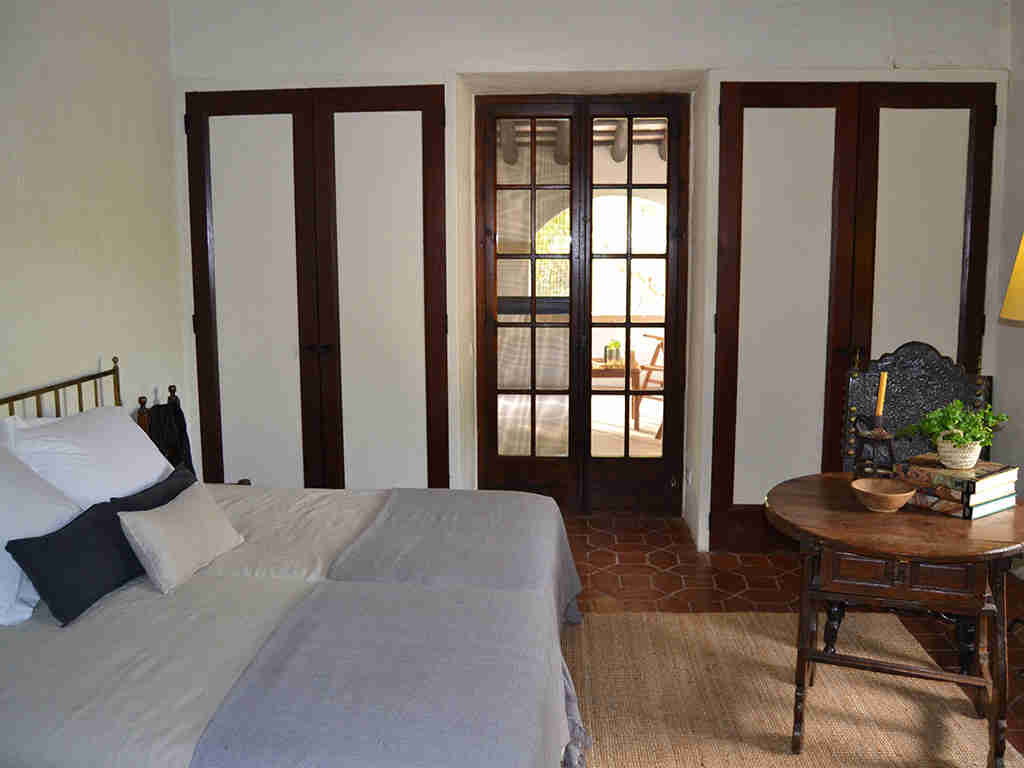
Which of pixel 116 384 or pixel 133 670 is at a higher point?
pixel 116 384

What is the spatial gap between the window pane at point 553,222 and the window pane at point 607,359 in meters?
0.53

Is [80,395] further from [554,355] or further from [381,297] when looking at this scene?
[554,355]

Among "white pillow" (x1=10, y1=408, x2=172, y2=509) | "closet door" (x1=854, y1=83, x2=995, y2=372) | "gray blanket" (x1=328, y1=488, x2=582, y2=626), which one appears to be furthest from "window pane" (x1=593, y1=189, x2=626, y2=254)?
"white pillow" (x1=10, y1=408, x2=172, y2=509)

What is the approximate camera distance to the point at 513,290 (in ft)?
16.8

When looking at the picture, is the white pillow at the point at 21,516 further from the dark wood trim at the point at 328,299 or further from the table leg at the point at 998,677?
the table leg at the point at 998,677

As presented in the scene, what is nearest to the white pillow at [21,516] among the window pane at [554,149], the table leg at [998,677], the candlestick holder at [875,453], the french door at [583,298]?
the candlestick holder at [875,453]

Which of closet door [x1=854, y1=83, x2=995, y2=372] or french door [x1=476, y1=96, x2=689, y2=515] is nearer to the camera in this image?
closet door [x1=854, y1=83, x2=995, y2=372]

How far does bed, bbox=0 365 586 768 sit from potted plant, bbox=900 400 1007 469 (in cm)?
130

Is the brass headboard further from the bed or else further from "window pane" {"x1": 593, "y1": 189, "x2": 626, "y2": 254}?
"window pane" {"x1": 593, "y1": 189, "x2": 626, "y2": 254}

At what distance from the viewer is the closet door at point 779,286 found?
4.34 metres

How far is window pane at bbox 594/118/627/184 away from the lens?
4977mm

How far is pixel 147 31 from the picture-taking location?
167 inches

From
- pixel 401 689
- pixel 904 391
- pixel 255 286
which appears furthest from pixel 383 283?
pixel 401 689

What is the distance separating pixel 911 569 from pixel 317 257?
3.17 m
